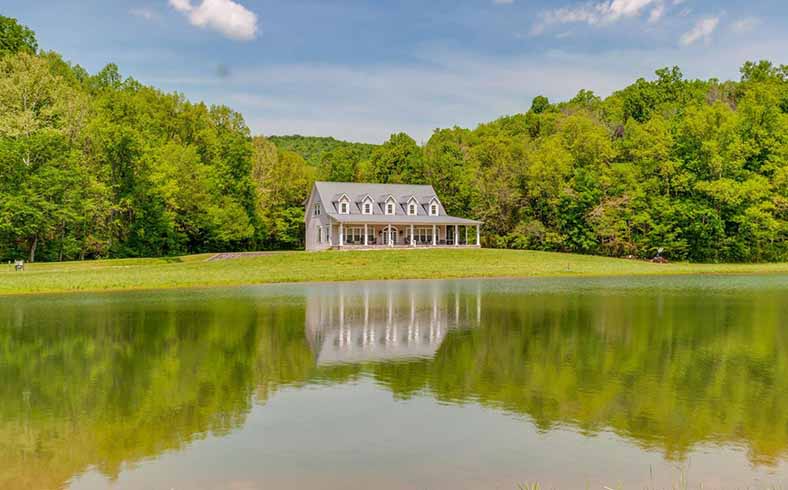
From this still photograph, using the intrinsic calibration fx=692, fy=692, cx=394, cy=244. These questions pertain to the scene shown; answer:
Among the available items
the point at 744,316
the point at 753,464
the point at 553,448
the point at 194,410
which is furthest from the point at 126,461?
the point at 744,316

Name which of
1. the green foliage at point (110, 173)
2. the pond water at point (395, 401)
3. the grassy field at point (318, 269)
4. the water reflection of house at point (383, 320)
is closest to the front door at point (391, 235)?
the grassy field at point (318, 269)

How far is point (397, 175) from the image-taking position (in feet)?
276

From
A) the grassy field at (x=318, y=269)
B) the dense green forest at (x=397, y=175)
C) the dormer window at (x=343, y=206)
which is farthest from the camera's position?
the dormer window at (x=343, y=206)

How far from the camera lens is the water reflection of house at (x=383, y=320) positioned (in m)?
16.2

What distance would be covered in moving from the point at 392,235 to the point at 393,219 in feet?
9.26

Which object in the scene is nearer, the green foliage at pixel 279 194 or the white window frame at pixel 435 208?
the white window frame at pixel 435 208

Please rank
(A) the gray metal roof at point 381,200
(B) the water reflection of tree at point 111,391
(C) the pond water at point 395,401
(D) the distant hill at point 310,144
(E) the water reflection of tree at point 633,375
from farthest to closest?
(D) the distant hill at point 310,144 < (A) the gray metal roof at point 381,200 < (E) the water reflection of tree at point 633,375 < (B) the water reflection of tree at point 111,391 < (C) the pond water at point 395,401

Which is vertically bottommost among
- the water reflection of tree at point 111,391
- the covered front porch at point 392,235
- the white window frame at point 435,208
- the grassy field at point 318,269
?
the grassy field at point 318,269

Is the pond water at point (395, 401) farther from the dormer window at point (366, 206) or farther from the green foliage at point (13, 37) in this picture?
the green foliage at point (13, 37)

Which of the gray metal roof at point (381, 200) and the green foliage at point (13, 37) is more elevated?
the green foliage at point (13, 37)

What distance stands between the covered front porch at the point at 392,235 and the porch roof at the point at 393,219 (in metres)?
0.43

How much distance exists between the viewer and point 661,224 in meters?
63.3

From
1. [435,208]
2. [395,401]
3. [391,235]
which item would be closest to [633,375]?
[395,401]

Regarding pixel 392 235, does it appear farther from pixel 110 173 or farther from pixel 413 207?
pixel 110 173
